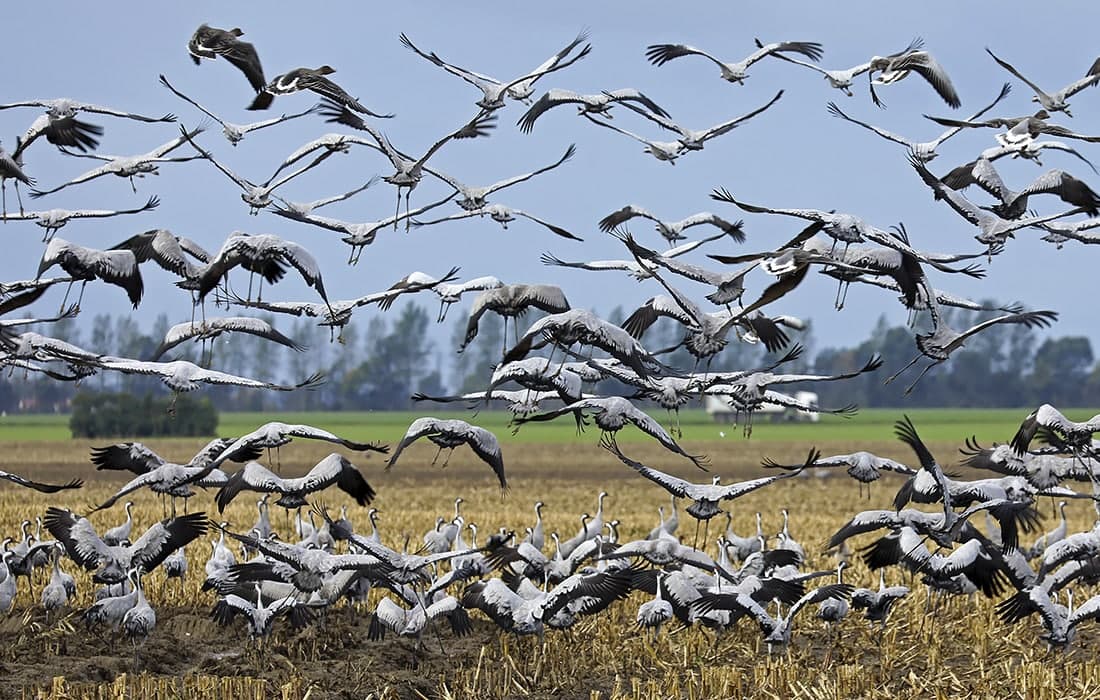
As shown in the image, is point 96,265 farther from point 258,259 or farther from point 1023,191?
point 1023,191

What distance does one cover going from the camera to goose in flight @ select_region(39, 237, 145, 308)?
10.1 m

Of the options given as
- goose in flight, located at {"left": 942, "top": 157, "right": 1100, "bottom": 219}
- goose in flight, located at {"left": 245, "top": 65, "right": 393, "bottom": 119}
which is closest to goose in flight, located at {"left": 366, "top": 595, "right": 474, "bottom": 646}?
goose in flight, located at {"left": 245, "top": 65, "right": 393, "bottom": 119}

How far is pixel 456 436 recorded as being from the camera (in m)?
10.2

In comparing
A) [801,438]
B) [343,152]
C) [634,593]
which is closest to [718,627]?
[634,593]

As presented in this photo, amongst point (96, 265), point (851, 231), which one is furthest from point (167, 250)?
point (851, 231)

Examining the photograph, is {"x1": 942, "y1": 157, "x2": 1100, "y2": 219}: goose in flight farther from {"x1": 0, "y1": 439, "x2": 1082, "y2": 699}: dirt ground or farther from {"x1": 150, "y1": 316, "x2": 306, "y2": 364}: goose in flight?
{"x1": 150, "y1": 316, "x2": 306, "y2": 364}: goose in flight

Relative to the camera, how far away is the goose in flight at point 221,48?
1164 cm

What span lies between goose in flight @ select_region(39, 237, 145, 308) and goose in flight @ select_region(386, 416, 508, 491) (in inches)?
92.7

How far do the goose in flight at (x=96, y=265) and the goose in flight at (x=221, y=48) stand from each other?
84.1 inches

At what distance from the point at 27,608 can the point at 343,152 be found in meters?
5.04

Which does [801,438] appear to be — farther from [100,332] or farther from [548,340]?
[100,332]

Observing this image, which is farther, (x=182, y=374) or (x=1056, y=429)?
(x=182, y=374)

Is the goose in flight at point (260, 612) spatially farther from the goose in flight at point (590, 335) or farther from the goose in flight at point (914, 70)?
the goose in flight at point (914, 70)

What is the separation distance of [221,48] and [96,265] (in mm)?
2466
